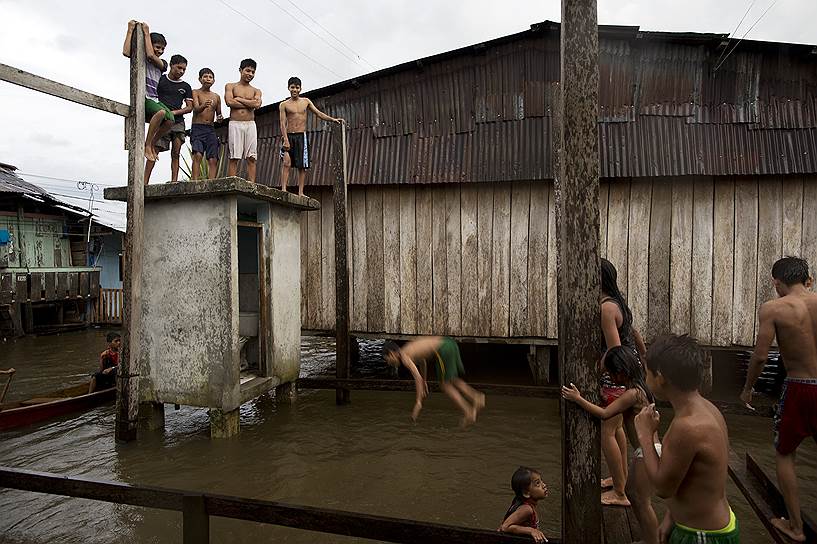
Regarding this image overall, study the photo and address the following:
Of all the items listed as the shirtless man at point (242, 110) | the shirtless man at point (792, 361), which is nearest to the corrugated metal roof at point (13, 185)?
the shirtless man at point (242, 110)

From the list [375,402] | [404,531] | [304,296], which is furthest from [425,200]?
[404,531]

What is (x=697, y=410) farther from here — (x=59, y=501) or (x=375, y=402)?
(x=375, y=402)

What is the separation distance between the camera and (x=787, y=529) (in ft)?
10.9

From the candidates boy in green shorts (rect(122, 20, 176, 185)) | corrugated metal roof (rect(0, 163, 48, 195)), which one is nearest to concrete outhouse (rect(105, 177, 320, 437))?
boy in green shorts (rect(122, 20, 176, 185))

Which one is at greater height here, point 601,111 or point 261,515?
point 601,111

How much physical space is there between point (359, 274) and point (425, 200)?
5.73 feet

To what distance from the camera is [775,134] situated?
7609mm

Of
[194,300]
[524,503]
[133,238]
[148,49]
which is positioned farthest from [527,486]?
[148,49]

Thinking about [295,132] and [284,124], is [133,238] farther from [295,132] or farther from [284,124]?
[295,132]

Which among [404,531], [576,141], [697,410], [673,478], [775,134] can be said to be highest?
[775,134]

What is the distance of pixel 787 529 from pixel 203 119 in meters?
7.62

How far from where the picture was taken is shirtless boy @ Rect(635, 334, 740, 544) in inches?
89.0

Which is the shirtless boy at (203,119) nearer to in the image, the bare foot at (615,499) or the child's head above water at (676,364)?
the bare foot at (615,499)

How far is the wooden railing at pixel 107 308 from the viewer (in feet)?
63.3
